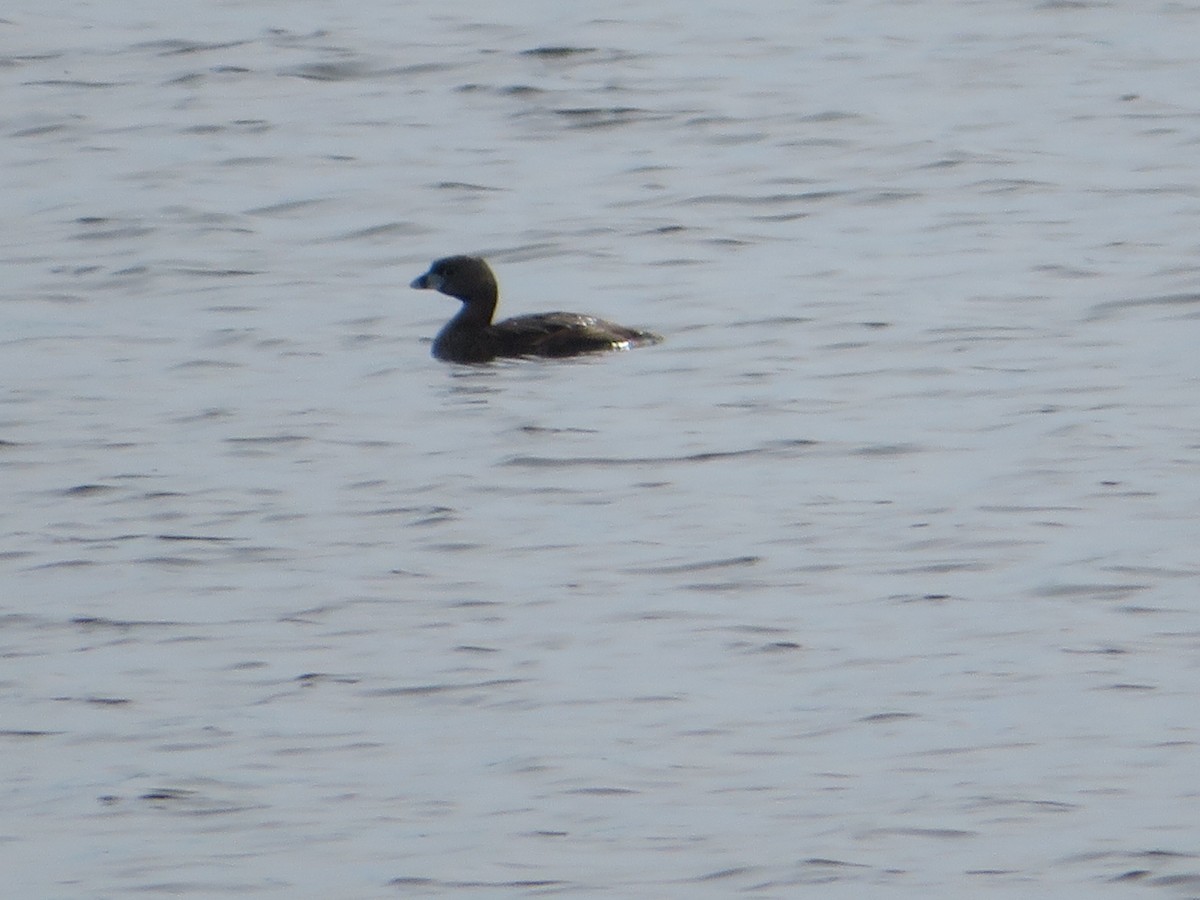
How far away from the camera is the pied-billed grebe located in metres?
14.2

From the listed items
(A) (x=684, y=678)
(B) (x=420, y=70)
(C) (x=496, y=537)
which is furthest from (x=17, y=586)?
(B) (x=420, y=70)

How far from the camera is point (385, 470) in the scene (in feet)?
39.3

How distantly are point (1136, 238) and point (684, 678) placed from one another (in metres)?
8.17

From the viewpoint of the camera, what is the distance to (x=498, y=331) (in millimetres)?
14516

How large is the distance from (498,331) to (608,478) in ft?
9.42

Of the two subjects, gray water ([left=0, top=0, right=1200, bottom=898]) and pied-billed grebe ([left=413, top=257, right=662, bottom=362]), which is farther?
pied-billed grebe ([left=413, top=257, right=662, bottom=362])

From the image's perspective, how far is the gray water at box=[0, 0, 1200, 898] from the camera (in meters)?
7.82

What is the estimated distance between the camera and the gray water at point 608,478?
7.82 m

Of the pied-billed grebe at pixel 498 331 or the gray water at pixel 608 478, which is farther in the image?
the pied-billed grebe at pixel 498 331

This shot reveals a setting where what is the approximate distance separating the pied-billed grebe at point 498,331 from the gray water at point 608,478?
0.41 feet

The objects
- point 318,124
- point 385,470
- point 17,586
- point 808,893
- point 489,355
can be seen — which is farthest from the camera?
point 318,124

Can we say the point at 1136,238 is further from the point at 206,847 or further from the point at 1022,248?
the point at 206,847

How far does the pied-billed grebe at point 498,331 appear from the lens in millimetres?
14211

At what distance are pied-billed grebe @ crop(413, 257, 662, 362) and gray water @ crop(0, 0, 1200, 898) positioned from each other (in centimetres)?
13
